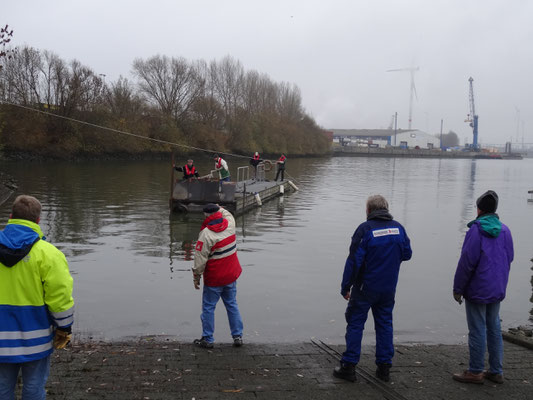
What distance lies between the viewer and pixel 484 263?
4.82 metres

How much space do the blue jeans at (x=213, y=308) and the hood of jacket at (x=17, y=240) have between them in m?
2.79

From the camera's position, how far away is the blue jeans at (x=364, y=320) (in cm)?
492

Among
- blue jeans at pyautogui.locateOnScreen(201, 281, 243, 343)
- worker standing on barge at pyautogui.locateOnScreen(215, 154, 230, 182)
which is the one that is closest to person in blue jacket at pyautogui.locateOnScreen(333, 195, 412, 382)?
blue jeans at pyautogui.locateOnScreen(201, 281, 243, 343)

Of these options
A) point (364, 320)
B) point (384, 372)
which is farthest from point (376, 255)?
point (384, 372)

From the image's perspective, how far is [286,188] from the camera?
32.5 m

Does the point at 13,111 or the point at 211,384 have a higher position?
the point at 13,111

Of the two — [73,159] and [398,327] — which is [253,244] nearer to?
[398,327]

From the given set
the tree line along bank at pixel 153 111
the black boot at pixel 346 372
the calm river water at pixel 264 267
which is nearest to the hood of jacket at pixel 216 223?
the black boot at pixel 346 372

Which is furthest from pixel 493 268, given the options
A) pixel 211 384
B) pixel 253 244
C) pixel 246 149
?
pixel 246 149

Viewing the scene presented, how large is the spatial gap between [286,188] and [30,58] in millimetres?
36327

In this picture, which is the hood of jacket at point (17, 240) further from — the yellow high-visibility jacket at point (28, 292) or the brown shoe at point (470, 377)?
the brown shoe at point (470, 377)

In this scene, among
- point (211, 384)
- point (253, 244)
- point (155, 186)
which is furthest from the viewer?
point (155, 186)

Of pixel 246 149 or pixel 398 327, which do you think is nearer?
pixel 398 327

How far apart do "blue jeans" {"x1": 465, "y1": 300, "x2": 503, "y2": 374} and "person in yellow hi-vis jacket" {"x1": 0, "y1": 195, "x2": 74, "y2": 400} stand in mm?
3620
